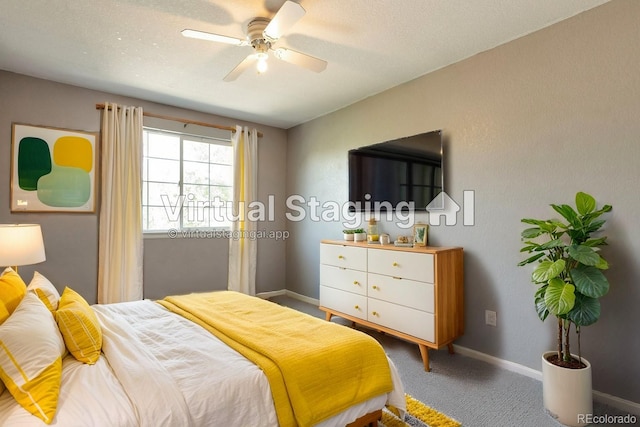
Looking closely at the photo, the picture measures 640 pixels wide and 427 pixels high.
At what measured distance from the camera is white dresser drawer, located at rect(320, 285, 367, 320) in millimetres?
3235

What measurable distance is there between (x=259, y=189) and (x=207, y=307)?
2.65m

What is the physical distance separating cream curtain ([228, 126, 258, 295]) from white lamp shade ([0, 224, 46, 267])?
2.32 m

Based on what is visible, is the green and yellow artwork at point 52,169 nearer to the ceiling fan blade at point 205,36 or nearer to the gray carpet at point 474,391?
the ceiling fan blade at point 205,36

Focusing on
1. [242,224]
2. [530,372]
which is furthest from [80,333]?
[242,224]

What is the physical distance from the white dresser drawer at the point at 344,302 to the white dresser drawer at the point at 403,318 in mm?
95

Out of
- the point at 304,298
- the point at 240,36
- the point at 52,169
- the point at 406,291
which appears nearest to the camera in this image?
the point at 240,36

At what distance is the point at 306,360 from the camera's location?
156cm

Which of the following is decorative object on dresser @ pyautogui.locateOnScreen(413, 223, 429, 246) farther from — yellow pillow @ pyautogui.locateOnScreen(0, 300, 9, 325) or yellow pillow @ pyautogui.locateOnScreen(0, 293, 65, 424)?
yellow pillow @ pyautogui.locateOnScreen(0, 300, 9, 325)

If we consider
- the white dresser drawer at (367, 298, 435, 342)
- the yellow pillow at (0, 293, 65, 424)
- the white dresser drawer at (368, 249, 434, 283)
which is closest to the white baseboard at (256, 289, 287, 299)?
the white dresser drawer at (367, 298, 435, 342)

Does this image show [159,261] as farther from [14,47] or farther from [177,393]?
[177,393]

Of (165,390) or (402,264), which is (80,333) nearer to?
(165,390)

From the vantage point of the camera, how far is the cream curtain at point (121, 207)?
11.7 feet

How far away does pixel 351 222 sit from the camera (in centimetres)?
403

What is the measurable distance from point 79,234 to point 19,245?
4.58ft
